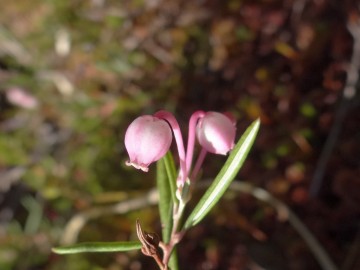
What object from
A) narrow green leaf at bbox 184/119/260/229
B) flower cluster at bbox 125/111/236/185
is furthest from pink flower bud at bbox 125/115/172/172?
narrow green leaf at bbox 184/119/260/229

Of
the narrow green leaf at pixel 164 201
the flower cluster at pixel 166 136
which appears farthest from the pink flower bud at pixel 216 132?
the narrow green leaf at pixel 164 201

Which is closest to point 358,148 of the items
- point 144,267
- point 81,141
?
point 144,267

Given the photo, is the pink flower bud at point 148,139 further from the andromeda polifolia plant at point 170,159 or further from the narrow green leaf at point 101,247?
the narrow green leaf at point 101,247

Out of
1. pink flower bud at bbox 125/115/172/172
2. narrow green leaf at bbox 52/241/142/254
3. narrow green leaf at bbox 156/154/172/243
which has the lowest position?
narrow green leaf at bbox 52/241/142/254

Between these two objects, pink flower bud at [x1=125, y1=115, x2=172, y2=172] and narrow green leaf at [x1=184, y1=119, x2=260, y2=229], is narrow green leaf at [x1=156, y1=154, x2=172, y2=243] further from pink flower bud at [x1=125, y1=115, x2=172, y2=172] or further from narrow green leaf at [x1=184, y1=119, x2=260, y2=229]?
pink flower bud at [x1=125, y1=115, x2=172, y2=172]

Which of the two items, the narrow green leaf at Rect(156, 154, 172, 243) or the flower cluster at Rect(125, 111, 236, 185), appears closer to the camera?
the flower cluster at Rect(125, 111, 236, 185)

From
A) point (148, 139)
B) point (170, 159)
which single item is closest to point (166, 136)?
point (148, 139)

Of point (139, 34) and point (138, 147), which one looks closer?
point (138, 147)

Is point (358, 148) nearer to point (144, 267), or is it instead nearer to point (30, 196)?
point (144, 267)

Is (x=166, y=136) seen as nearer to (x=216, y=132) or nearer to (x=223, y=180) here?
(x=216, y=132)
